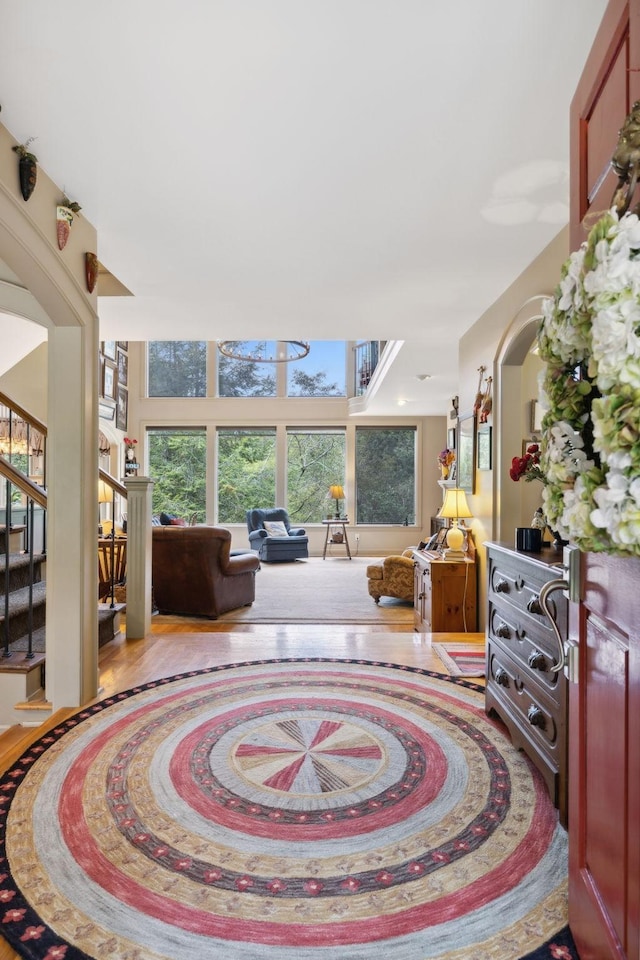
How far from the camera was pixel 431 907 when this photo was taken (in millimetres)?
1535

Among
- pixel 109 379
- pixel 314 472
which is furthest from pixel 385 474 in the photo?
pixel 109 379

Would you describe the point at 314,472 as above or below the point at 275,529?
above

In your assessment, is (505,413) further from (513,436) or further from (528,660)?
(528,660)

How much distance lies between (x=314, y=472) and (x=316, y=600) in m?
4.75

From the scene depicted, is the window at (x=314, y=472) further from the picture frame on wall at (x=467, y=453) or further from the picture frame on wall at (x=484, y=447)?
the picture frame on wall at (x=484, y=447)

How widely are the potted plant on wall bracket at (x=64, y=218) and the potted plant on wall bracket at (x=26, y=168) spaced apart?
0.31 m

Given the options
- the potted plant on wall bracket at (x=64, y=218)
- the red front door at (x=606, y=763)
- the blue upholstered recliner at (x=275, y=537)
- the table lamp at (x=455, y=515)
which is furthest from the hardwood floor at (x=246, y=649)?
the blue upholstered recliner at (x=275, y=537)

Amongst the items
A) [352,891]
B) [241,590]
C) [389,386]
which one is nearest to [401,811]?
[352,891]

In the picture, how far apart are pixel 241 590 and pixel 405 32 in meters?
5.16

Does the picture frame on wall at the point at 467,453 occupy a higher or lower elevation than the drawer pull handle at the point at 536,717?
higher

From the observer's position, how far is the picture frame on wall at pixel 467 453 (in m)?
4.78

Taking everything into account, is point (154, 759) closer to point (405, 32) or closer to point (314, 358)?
point (405, 32)

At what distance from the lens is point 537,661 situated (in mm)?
2100

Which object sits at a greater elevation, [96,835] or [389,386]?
[389,386]
